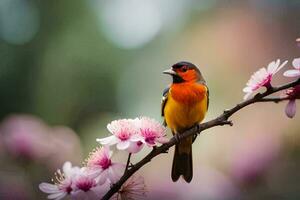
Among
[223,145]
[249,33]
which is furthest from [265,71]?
[249,33]

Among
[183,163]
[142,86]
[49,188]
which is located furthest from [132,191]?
[142,86]

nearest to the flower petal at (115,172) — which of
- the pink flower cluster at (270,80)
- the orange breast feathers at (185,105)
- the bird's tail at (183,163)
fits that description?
the pink flower cluster at (270,80)

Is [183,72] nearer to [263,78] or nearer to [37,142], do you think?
[37,142]

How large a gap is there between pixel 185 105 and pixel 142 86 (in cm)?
446

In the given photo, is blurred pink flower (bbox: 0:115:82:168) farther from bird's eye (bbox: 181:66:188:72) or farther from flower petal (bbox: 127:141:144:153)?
flower petal (bbox: 127:141:144:153)

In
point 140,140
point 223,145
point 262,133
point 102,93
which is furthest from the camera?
point 102,93

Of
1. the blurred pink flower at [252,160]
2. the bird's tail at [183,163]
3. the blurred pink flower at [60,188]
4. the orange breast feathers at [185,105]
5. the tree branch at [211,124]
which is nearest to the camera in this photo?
the tree branch at [211,124]

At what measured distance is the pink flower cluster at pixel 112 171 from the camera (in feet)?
3.82

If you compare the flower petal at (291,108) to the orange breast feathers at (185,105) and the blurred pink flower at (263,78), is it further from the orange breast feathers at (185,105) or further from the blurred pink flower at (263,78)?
the orange breast feathers at (185,105)

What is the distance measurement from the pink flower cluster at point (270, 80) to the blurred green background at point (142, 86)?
0.55 metres

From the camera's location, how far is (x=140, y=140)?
1.16 meters

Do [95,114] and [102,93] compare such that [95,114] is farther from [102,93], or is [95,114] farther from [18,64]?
[18,64]

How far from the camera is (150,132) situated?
1.18 metres

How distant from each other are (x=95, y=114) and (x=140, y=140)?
16.2 feet
